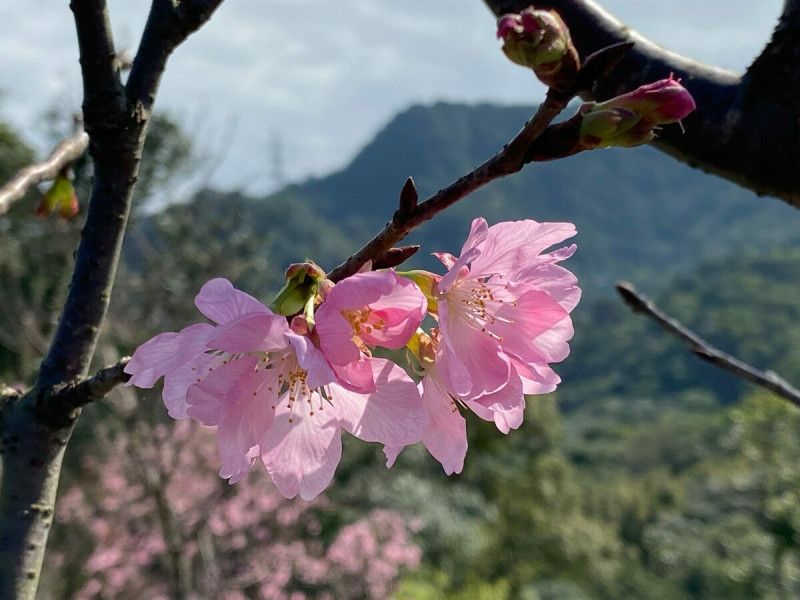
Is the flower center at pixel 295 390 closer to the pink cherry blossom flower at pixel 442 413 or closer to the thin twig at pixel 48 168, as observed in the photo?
the pink cherry blossom flower at pixel 442 413

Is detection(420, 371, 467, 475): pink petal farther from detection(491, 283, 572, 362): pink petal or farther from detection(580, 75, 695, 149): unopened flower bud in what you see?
detection(580, 75, 695, 149): unopened flower bud

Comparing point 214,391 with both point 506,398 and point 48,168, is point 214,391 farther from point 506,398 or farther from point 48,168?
point 48,168

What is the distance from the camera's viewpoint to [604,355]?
63.7 metres

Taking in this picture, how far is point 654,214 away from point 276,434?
11890cm

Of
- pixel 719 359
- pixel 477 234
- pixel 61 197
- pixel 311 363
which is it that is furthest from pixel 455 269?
pixel 61 197

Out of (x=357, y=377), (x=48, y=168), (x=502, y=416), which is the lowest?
(x=48, y=168)

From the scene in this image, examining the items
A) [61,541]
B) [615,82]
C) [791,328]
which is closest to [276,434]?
[615,82]

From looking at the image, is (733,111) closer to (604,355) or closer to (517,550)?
(517,550)

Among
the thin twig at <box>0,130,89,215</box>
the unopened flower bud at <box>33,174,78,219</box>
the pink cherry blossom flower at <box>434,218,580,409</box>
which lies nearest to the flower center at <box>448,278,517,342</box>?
the pink cherry blossom flower at <box>434,218,580,409</box>

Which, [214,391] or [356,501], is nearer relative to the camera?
[214,391]

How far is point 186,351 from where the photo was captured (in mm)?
582

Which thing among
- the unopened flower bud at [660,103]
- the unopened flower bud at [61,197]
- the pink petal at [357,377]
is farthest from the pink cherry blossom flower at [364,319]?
the unopened flower bud at [61,197]

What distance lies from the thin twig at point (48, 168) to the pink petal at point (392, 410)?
77 centimetres

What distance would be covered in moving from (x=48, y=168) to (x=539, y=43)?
998mm
